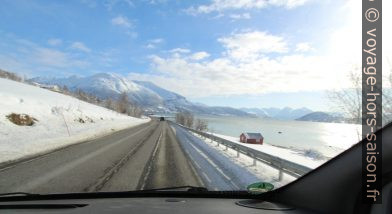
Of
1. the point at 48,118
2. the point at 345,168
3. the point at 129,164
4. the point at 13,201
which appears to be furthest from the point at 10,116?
the point at 345,168

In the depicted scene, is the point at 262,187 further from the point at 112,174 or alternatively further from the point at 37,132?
the point at 37,132

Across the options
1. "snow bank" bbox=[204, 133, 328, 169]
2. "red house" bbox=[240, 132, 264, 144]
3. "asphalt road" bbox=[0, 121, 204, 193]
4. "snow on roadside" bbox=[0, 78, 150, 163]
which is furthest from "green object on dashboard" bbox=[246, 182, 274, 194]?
"red house" bbox=[240, 132, 264, 144]

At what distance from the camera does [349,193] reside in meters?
2.57

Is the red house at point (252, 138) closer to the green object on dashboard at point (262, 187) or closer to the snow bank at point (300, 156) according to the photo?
the snow bank at point (300, 156)

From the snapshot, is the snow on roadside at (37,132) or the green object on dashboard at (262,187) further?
the snow on roadside at (37,132)

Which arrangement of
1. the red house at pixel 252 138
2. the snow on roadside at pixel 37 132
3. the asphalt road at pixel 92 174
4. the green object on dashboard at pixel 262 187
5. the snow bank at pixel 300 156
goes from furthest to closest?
the red house at pixel 252 138 → the snow on roadside at pixel 37 132 → the snow bank at pixel 300 156 → the asphalt road at pixel 92 174 → the green object on dashboard at pixel 262 187

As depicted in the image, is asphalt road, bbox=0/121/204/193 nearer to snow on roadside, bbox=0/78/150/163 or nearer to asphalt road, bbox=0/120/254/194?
asphalt road, bbox=0/120/254/194

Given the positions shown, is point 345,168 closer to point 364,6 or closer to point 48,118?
point 364,6

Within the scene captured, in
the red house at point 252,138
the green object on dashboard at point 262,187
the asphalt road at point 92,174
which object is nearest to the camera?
the green object on dashboard at point 262,187

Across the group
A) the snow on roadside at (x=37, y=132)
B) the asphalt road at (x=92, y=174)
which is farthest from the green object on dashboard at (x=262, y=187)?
the snow on roadside at (x=37, y=132)

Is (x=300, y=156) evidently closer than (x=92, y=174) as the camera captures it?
No

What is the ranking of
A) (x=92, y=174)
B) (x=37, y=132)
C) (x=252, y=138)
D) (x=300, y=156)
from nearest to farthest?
(x=92, y=174)
(x=300, y=156)
(x=37, y=132)
(x=252, y=138)

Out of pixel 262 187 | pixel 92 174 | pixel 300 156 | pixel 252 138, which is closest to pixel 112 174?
pixel 92 174

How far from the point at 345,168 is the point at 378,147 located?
16.9 inches
